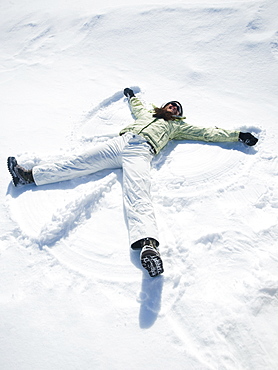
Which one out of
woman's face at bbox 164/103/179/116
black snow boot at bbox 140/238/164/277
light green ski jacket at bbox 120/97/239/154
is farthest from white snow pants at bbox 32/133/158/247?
woman's face at bbox 164/103/179/116

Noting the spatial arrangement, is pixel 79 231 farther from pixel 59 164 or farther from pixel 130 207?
pixel 59 164

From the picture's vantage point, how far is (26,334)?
6.73 ft

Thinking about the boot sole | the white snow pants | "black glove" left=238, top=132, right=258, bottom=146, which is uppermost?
the white snow pants

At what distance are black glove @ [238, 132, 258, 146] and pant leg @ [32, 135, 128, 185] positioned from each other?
1610 millimetres

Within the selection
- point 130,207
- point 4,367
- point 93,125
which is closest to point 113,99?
point 93,125

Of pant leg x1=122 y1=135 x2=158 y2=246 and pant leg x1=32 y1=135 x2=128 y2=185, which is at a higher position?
pant leg x1=32 y1=135 x2=128 y2=185

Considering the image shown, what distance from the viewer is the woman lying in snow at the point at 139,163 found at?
2.48m

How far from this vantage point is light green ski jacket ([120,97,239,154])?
348 cm

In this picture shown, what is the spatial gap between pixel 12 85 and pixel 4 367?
16.3 feet

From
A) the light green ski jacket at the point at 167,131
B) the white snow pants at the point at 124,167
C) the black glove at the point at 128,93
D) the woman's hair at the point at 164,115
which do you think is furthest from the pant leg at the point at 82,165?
the black glove at the point at 128,93

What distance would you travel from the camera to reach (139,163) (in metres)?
3.16

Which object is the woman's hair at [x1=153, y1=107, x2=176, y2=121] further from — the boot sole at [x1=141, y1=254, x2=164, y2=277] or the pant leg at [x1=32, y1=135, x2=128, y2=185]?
the boot sole at [x1=141, y1=254, x2=164, y2=277]

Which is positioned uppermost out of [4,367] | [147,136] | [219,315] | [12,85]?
[12,85]

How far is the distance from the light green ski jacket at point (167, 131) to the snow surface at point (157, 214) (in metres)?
0.14
